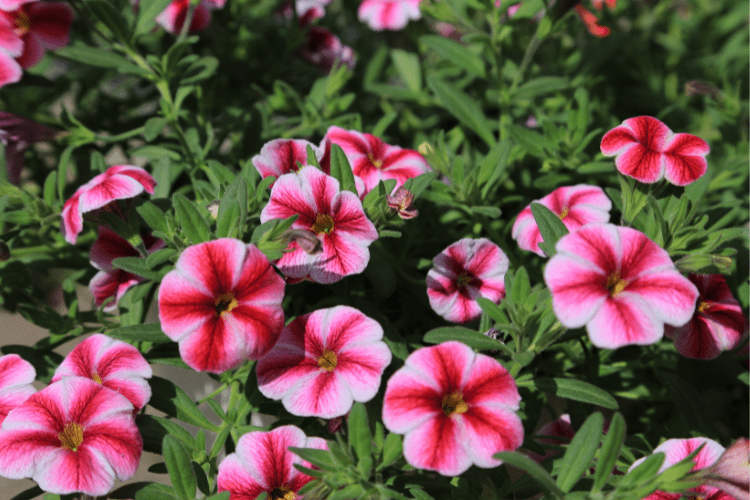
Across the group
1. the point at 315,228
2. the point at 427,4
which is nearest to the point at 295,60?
the point at 427,4

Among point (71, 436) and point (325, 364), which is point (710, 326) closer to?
point (325, 364)

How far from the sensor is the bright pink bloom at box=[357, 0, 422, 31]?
159 centimetres

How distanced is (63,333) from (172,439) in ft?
1.82

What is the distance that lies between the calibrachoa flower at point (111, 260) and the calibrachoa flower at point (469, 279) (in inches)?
19.4

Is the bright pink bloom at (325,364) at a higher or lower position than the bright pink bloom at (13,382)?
higher

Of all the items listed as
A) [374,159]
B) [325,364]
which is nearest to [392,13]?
[374,159]

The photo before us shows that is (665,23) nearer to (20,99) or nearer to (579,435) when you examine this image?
(579,435)

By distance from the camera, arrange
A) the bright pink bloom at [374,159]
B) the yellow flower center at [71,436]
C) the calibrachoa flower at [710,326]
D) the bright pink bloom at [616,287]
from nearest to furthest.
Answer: the bright pink bloom at [616,287]
the yellow flower center at [71,436]
the calibrachoa flower at [710,326]
the bright pink bloom at [374,159]

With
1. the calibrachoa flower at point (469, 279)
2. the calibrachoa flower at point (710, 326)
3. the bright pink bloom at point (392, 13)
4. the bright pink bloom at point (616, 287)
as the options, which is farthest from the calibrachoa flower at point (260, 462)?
the bright pink bloom at point (392, 13)

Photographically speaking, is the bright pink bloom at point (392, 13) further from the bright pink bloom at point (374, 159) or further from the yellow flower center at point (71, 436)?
the yellow flower center at point (71, 436)

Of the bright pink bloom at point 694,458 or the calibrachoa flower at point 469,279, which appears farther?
the calibrachoa flower at point 469,279

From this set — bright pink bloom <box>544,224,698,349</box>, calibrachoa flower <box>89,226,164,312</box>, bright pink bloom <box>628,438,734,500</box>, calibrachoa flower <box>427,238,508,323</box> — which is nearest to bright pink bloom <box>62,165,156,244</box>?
calibrachoa flower <box>89,226,164,312</box>

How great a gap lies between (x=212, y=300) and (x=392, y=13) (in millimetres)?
1130

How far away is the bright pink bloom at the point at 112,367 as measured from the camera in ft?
→ 2.88
